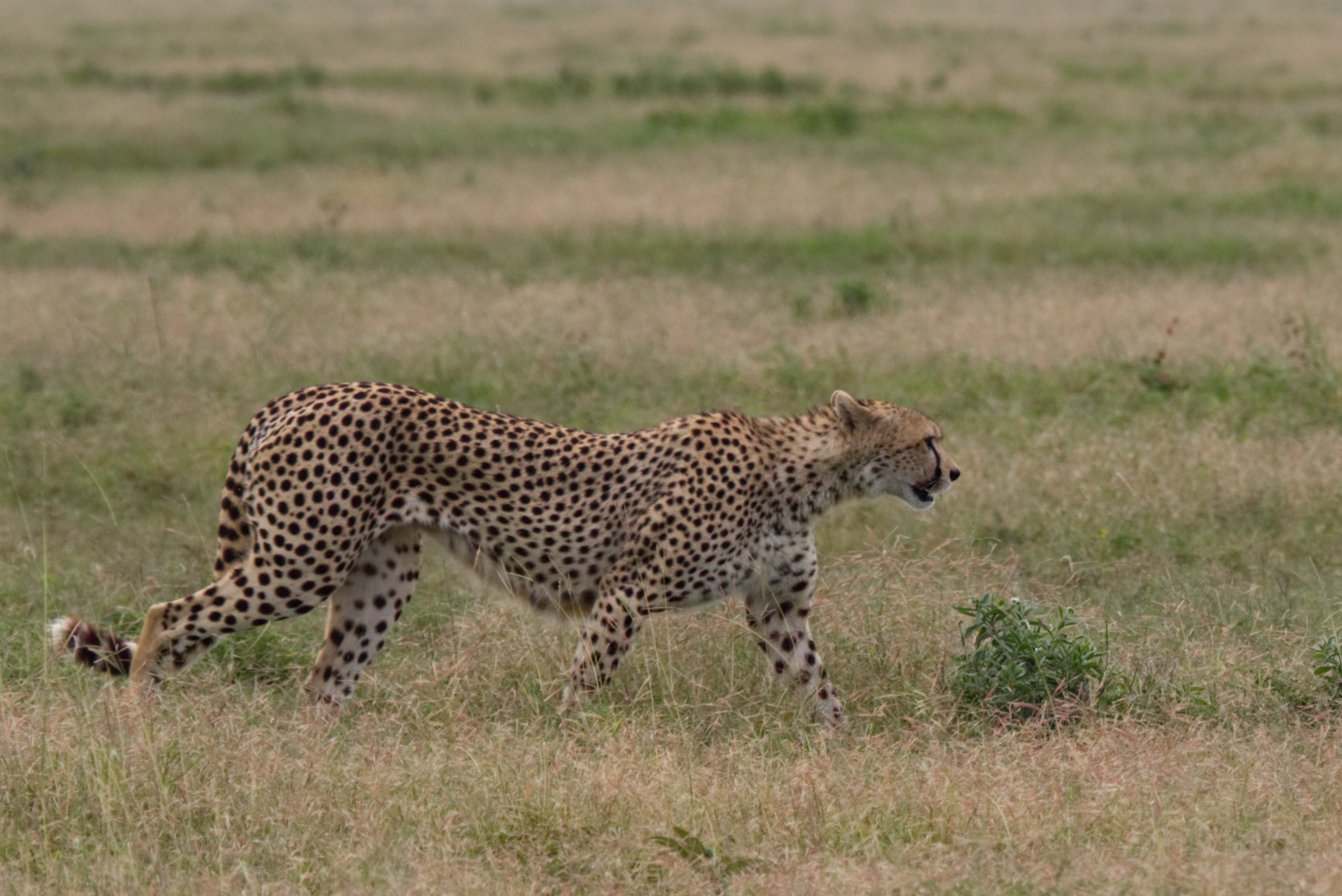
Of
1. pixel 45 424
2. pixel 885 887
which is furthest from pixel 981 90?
pixel 885 887

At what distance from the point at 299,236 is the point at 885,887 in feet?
33.1

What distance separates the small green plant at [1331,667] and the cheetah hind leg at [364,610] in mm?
2497

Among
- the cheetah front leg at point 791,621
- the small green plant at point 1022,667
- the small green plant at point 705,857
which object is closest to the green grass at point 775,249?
the cheetah front leg at point 791,621

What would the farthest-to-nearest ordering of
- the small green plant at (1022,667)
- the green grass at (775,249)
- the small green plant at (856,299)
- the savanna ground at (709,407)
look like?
1. the green grass at (775,249)
2. the small green plant at (856,299)
3. the small green plant at (1022,667)
4. the savanna ground at (709,407)

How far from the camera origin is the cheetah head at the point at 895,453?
206 inches

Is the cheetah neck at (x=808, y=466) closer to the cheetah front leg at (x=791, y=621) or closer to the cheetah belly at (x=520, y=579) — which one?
the cheetah front leg at (x=791, y=621)

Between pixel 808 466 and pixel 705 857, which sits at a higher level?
pixel 808 466

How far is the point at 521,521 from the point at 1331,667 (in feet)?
7.24

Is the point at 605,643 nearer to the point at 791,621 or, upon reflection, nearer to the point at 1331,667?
the point at 791,621

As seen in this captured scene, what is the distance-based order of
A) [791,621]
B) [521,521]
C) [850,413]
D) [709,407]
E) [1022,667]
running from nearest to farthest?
[1022,667] < [521,521] < [791,621] < [850,413] < [709,407]

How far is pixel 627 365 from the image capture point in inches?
357

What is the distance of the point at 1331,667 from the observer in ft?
15.9

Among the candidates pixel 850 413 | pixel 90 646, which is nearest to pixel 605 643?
pixel 850 413

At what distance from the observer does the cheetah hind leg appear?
5.10 metres
